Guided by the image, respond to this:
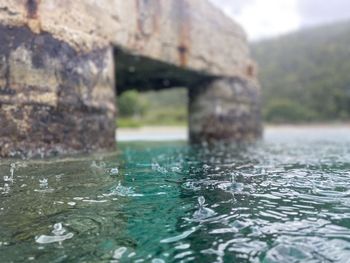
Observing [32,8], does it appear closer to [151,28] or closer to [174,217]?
[151,28]

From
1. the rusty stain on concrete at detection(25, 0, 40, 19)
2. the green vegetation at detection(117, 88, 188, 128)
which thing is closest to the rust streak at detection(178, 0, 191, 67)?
the rusty stain on concrete at detection(25, 0, 40, 19)

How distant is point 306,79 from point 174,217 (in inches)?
2439

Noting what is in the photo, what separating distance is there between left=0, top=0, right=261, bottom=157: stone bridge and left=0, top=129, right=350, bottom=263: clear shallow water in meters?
1.96

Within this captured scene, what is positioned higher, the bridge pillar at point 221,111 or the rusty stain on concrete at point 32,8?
the rusty stain on concrete at point 32,8

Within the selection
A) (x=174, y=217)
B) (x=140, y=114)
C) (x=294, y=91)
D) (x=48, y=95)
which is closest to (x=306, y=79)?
(x=294, y=91)

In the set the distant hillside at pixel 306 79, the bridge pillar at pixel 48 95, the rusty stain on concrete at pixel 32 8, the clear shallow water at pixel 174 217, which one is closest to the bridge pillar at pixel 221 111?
the bridge pillar at pixel 48 95

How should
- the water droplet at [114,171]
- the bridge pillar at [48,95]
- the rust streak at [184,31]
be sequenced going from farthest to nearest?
the rust streak at [184,31] < the bridge pillar at [48,95] < the water droplet at [114,171]

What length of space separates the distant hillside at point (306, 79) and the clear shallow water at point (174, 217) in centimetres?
4964

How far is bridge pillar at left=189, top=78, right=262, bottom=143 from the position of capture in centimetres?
1739

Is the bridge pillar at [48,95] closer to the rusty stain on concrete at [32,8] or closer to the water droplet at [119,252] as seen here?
the rusty stain on concrete at [32,8]

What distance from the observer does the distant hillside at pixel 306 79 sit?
173 ft

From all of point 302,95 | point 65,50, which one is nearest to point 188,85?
point 65,50

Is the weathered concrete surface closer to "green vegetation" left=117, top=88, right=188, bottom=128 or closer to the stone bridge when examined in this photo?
A: the stone bridge

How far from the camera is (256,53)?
7894 cm
